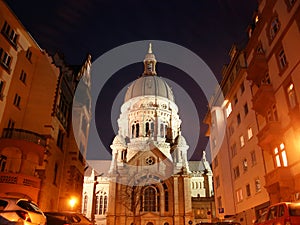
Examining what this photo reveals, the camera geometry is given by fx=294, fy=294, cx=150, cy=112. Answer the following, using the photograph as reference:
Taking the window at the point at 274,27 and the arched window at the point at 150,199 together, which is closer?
the window at the point at 274,27

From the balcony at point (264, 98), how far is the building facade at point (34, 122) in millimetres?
16696

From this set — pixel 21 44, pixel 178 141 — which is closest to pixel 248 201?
pixel 21 44

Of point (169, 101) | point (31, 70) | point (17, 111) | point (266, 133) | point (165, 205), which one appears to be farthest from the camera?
point (169, 101)

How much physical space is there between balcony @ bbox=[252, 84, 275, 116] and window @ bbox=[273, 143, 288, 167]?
10.5ft

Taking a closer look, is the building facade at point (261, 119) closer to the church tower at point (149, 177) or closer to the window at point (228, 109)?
the window at point (228, 109)

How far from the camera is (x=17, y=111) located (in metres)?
23.4

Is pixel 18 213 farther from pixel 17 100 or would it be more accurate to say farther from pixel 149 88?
pixel 149 88

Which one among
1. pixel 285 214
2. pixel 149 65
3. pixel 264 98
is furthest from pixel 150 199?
pixel 149 65

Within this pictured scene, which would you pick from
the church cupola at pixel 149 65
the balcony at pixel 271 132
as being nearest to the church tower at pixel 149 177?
the church cupola at pixel 149 65

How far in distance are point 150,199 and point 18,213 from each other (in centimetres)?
5140

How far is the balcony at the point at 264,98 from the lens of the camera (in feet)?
67.6

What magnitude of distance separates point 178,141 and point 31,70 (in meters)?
48.3

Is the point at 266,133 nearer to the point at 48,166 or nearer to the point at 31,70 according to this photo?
the point at 48,166

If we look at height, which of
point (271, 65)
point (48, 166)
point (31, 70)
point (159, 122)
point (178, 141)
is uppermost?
point (159, 122)
